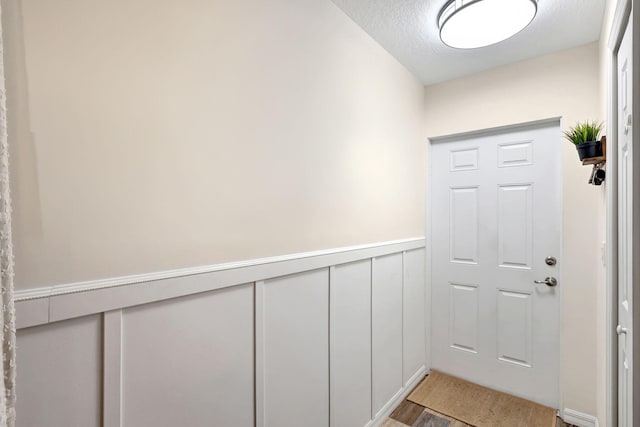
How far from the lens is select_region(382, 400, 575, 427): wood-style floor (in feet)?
6.45

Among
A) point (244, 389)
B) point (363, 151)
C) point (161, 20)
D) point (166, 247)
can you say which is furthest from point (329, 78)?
point (244, 389)

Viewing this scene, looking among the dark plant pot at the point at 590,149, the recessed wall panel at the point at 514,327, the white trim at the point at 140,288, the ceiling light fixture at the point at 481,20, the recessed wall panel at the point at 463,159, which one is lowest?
the recessed wall panel at the point at 514,327

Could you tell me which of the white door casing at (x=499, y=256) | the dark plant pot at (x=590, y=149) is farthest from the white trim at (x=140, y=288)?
the white door casing at (x=499, y=256)

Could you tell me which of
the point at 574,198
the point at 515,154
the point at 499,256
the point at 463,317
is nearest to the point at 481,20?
the point at 515,154

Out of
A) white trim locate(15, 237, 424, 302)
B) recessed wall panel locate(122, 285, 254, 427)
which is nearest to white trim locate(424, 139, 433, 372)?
white trim locate(15, 237, 424, 302)

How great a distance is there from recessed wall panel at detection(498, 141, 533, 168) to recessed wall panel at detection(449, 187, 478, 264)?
0.93ft

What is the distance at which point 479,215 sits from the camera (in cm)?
245

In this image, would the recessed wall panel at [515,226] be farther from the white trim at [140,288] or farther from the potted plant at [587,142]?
the white trim at [140,288]

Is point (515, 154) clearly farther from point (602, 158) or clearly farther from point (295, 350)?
point (295, 350)

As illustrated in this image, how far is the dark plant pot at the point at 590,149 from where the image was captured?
5.11 ft

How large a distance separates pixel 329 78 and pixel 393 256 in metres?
1.24

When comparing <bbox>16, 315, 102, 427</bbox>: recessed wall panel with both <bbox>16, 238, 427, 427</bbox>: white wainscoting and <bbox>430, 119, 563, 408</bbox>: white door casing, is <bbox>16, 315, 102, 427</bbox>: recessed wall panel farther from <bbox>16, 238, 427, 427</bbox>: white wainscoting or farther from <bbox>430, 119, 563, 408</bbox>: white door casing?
<bbox>430, 119, 563, 408</bbox>: white door casing

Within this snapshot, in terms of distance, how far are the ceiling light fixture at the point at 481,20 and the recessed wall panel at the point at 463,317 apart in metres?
1.77

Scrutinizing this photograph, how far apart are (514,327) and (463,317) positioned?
0.35 metres
